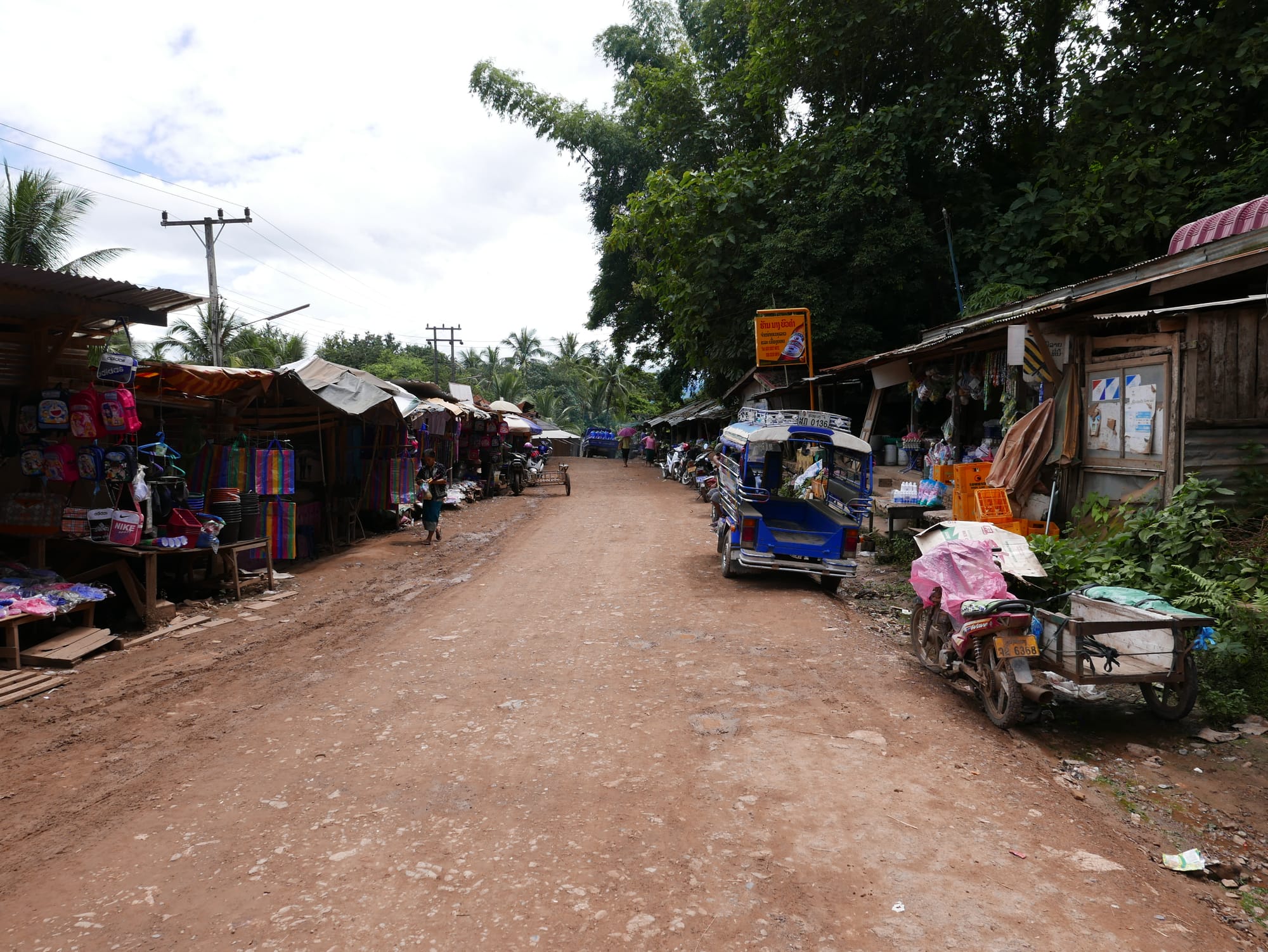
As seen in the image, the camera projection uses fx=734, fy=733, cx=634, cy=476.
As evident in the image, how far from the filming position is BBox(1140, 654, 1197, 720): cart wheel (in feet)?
15.7

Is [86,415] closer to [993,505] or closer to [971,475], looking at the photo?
[993,505]

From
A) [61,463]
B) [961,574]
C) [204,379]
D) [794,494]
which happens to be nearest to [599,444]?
[794,494]

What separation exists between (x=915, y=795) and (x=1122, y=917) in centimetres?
111

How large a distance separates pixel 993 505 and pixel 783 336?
8.97 meters

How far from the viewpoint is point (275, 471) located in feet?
32.1

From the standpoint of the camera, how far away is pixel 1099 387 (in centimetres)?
830

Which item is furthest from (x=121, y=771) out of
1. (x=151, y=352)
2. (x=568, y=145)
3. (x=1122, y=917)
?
(x=568, y=145)

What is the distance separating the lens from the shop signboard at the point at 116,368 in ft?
23.0

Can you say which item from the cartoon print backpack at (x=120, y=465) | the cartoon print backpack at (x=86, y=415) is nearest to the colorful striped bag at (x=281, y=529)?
the cartoon print backpack at (x=120, y=465)

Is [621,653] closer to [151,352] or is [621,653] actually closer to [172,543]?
[172,543]

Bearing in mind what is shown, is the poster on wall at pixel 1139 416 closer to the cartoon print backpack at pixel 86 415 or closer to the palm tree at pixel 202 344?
the cartoon print backpack at pixel 86 415

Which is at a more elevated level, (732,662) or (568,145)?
(568,145)

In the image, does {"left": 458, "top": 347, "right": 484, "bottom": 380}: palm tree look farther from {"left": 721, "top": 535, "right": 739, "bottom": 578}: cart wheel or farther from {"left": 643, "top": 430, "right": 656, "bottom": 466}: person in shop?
{"left": 721, "top": 535, "right": 739, "bottom": 578}: cart wheel

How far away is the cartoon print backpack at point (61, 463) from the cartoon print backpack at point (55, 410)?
0.19 metres
